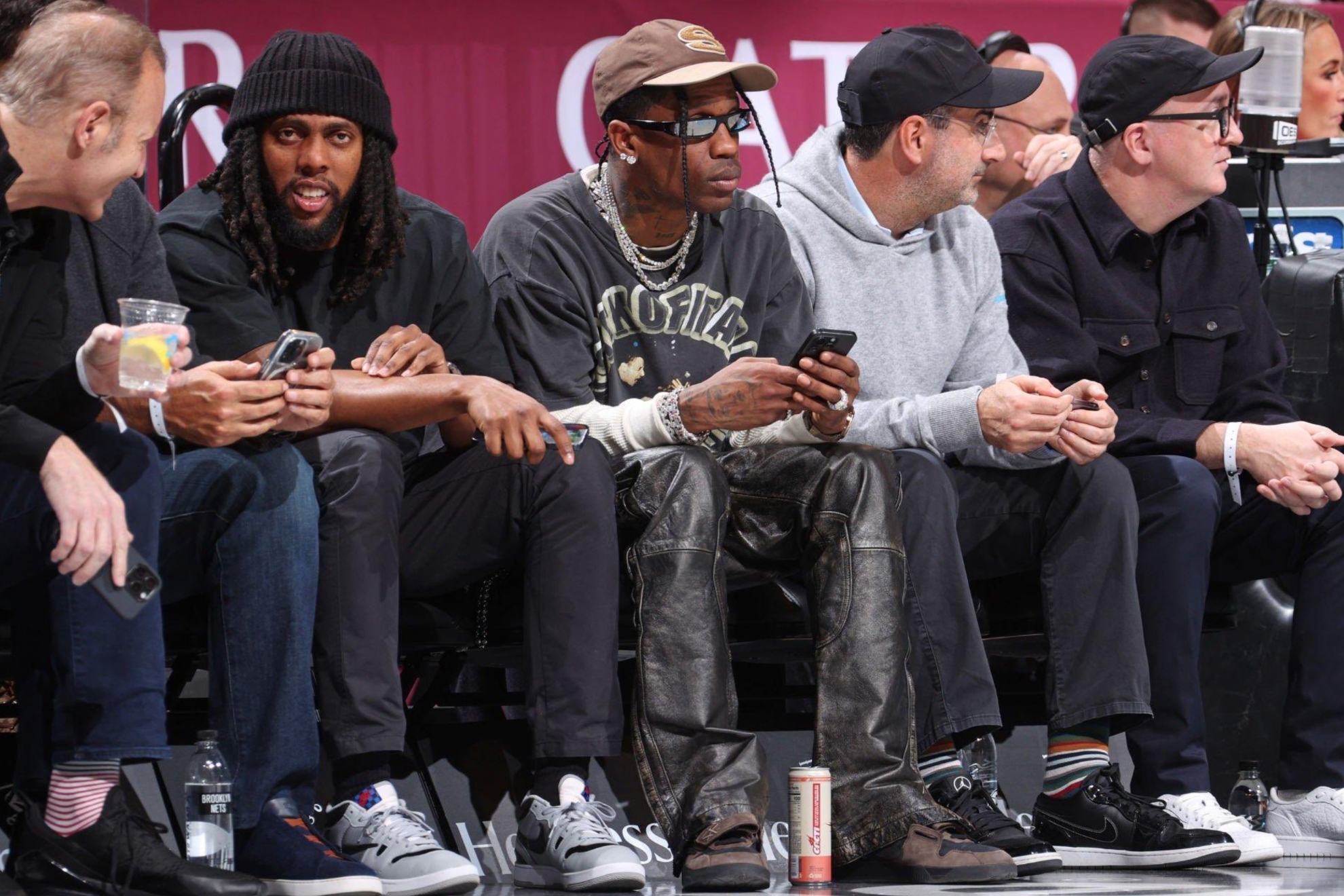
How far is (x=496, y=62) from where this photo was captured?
582 centimetres

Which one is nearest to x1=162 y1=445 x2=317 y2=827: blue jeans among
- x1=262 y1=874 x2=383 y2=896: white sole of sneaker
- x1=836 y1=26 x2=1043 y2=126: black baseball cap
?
x1=262 y1=874 x2=383 y2=896: white sole of sneaker

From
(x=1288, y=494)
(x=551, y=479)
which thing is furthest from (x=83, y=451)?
(x=1288, y=494)

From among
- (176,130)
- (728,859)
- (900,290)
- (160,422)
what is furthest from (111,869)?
(900,290)

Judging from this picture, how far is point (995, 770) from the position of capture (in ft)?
12.1

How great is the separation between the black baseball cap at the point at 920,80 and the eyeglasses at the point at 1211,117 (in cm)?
39

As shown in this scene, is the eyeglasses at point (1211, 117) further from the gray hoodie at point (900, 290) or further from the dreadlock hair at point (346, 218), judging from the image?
the dreadlock hair at point (346, 218)

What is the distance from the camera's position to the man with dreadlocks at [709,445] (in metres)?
2.87

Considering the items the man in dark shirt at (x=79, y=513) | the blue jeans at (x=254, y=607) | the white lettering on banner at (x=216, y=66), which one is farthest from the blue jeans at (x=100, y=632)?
the white lettering on banner at (x=216, y=66)

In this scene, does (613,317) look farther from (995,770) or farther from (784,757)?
(995,770)

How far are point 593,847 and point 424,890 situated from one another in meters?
0.28

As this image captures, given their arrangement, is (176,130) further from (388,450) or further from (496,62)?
(496,62)

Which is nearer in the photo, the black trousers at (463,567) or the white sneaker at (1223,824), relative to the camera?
the black trousers at (463,567)

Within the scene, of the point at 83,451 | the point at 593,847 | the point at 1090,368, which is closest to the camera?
the point at 83,451

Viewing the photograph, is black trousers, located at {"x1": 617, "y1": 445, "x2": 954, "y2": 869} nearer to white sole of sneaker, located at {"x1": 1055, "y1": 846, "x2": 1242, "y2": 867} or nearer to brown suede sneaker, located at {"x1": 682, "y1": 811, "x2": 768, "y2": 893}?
brown suede sneaker, located at {"x1": 682, "y1": 811, "x2": 768, "y2": 893}
